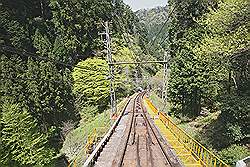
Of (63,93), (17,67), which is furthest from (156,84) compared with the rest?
(17,67)

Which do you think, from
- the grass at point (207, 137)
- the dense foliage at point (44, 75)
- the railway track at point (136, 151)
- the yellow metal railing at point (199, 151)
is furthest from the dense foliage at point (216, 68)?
the dense foliage at point (44, 75)

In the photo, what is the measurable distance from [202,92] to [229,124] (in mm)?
10999

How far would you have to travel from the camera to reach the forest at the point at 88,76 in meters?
19.6

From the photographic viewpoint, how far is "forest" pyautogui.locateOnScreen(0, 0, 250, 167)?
19625 millimetres

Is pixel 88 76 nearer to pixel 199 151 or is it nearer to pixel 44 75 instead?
pixel 44 75

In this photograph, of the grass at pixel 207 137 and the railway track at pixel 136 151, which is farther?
the grass at pixel 207 137

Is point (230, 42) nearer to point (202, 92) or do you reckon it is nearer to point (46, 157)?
point (202, 92)

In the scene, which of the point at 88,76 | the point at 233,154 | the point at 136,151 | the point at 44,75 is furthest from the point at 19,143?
the point at 88,76

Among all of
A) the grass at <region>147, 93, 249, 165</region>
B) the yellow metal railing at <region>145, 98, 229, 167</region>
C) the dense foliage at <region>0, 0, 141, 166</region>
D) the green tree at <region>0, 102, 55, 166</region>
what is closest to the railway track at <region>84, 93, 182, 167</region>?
the yellow metal railing at <region>145, 98, 229, 167</region>

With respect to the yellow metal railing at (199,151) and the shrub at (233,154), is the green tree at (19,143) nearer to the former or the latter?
the yellow metal railing at (199,151)

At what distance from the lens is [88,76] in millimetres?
50844

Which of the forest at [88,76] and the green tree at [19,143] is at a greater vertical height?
the forest at [88,76]

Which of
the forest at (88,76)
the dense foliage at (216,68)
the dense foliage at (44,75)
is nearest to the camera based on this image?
the dense foliage at (216,68)

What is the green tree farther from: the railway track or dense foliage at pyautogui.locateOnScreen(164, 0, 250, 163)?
dense foliage at pyautogui.locateOnScreen(164, 0, 250, 163)
